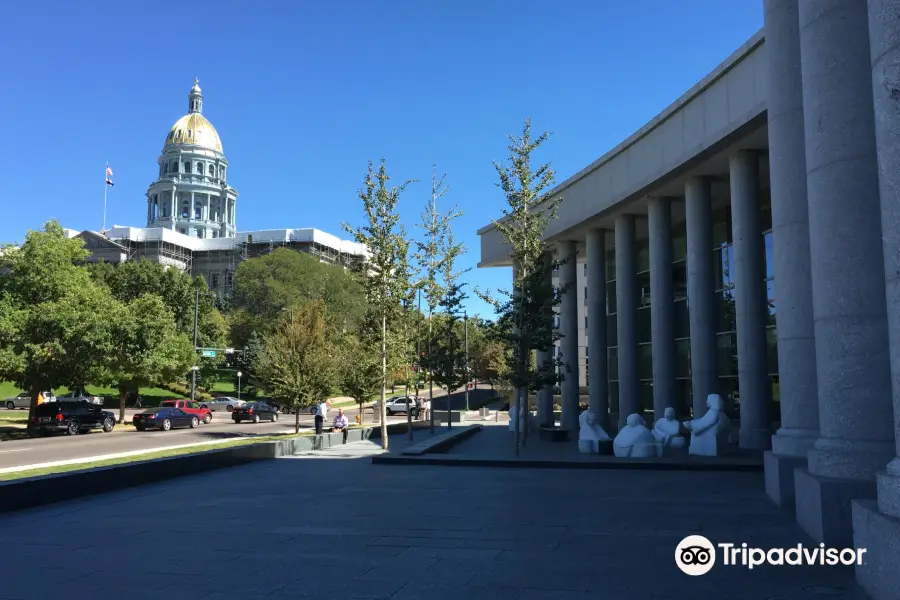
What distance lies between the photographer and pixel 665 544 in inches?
325

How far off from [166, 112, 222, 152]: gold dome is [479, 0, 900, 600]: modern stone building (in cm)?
14922

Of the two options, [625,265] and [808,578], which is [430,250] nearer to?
[625,265]

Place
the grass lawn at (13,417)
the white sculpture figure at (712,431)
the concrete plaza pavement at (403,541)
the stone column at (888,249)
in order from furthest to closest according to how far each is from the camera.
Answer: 1. the grass lawn at (13,417)
2. the white sculpture figure at (712,431)
3. the concrete plaza pavement at (403,541)
4. the stone column at (888,249)

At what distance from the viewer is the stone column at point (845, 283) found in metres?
7.83

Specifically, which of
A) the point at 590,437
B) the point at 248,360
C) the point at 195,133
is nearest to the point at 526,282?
the point at 590,437

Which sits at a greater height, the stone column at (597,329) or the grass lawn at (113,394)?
the stone column at (597,329)

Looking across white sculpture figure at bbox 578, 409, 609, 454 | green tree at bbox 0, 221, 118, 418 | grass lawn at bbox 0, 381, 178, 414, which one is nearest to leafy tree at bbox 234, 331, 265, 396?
grass lawn at bbox 0, 381, 178, 414

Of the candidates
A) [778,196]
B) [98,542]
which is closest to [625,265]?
[778,196]

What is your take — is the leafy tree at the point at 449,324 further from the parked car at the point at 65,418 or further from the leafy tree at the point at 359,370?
the parked car at the point at 65,418

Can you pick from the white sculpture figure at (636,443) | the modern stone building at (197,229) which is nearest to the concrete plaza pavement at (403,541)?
the white sculpture figure at (636,443)

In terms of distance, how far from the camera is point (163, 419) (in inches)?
1586

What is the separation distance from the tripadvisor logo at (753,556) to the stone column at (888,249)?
1.12 meters

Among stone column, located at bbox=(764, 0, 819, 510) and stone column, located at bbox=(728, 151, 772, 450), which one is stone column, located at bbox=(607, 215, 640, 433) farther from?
stone column, located at bbox=(764, 0, 819, 510)

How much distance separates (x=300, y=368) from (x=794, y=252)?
22353mm
